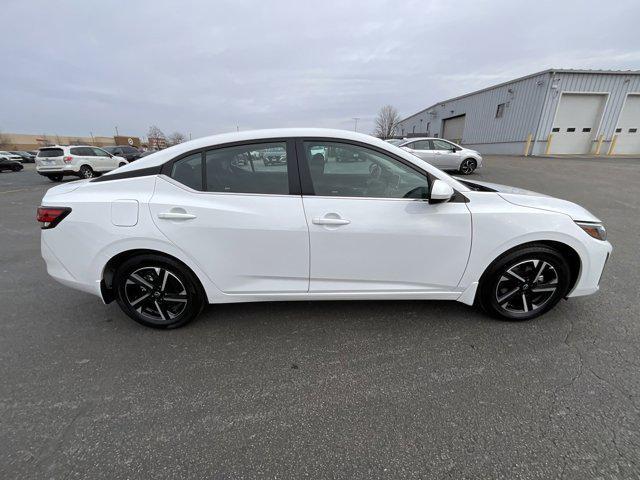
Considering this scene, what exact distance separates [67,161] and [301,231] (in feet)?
52.1

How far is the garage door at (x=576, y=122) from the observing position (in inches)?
787

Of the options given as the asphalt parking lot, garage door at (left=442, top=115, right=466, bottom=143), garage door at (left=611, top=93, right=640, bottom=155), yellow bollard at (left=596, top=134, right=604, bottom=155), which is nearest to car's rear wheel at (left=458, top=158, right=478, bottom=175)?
the asphalt parking lot

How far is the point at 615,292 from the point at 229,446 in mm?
3871

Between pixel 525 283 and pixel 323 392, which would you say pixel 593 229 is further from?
pixel 323 392

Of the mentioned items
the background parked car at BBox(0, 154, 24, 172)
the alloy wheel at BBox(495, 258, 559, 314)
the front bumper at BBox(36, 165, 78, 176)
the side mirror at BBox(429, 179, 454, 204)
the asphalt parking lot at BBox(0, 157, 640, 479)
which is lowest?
the background parked car at BBox(0, 154, 24, 172)

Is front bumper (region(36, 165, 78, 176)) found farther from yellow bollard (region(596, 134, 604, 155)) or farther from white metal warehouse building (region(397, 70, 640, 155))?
yellow bollard (region(596, 134, 604, 155))

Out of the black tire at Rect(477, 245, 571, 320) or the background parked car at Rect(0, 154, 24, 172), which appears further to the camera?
the background parked car at Rect(0, 154, 24, 172)

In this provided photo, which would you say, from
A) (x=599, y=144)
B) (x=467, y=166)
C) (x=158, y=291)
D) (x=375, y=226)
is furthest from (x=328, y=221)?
(x=599, y=144)

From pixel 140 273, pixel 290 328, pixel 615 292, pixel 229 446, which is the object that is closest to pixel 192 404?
pixel 229 446

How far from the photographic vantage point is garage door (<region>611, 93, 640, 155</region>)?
2016cm

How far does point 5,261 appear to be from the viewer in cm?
420

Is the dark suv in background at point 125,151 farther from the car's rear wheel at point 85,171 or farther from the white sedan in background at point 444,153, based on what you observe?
the white sedan in background at point 444,153

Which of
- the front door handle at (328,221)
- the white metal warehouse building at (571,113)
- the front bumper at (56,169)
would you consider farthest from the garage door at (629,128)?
the front bumper at (56,169)

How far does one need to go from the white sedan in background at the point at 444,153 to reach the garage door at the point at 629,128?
1675cm
